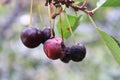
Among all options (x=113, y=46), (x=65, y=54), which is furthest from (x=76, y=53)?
(x=113, y=46)

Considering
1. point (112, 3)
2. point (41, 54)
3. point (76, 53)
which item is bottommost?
point (41, 54)

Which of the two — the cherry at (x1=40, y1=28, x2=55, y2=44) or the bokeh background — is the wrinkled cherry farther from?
the bokeh background

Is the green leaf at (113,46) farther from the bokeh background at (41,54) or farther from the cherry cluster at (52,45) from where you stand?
the bokeh background at (41,54)

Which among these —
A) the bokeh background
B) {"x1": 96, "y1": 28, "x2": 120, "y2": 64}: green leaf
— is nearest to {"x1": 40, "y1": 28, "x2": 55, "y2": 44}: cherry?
{"x1": 96, "y1": 28, "x2": 120, "y2": 64}: green leaf

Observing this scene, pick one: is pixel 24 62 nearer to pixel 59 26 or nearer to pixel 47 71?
pixel 47 71

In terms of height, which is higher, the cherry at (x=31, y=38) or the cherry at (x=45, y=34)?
the cherry at (x=45, y=34)

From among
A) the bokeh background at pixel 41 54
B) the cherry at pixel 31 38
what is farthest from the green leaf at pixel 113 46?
the bokeh background at pixel 41 54

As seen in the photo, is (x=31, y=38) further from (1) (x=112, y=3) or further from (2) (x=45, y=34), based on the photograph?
(1) (x=112, y=3)

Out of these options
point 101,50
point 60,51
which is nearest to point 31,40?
point 60,51
